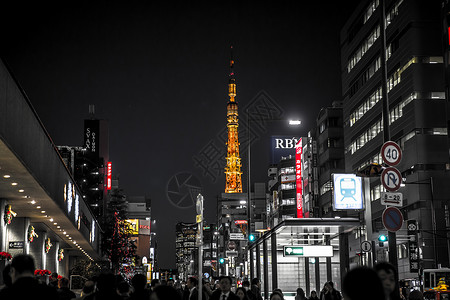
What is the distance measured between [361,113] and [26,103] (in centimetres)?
5727

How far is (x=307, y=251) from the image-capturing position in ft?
90.8

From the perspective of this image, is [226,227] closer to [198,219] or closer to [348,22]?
[348,22]

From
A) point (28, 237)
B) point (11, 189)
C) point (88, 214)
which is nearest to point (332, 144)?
point (88, 214)

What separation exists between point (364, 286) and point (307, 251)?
24123 mm

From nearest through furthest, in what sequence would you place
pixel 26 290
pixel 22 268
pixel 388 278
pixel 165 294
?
1. pixel 26 290
2. pixel 165 294
3. pixel 22 268
4. pixel 388 278

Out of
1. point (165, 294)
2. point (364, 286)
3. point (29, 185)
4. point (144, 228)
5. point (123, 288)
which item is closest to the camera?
point (364, 286)

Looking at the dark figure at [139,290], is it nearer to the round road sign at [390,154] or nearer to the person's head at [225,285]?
the person's head at [225,285]

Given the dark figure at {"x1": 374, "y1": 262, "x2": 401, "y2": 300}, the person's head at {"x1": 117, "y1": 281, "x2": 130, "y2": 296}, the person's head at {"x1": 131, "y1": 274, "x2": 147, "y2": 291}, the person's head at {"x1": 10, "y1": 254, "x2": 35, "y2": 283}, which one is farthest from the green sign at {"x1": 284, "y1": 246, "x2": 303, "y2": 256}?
the person's head at {"x1": 10, "y1": 254, "x2": 35, "y2": 283}

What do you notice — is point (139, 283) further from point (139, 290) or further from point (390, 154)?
point (390, 154)

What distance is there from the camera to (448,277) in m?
38.2

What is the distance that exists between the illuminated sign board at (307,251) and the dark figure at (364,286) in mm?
23498

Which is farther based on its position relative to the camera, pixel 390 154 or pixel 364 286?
pixel 390 154

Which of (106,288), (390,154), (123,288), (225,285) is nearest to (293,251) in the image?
(390,154)

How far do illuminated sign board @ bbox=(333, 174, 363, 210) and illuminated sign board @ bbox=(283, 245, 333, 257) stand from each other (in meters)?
2.98
